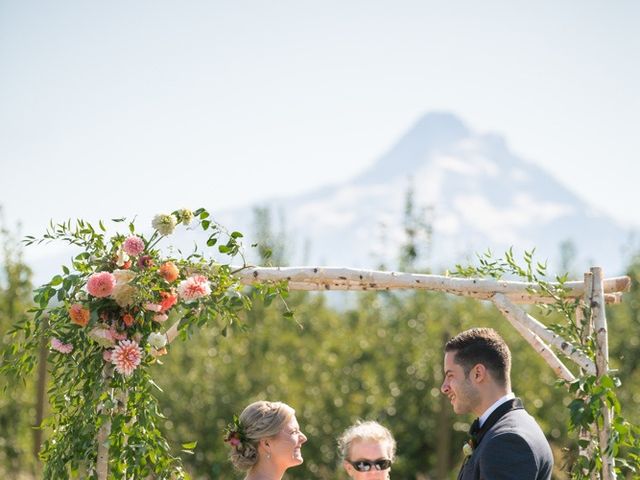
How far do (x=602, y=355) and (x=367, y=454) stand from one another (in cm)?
146

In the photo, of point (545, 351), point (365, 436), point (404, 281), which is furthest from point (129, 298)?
point (545, 351)

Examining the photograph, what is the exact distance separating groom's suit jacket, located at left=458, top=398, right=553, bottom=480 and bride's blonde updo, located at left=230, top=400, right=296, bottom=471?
1245 mm

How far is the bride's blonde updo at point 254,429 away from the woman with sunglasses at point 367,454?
0.73 metres

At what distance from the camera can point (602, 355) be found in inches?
183

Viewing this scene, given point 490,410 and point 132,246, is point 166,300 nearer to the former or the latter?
point 132,246

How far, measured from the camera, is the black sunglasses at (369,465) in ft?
17.1

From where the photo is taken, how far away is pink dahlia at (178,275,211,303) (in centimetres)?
467

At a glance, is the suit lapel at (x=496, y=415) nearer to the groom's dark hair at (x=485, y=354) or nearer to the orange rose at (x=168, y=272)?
the groom's dark hair at (x=485, y=354)

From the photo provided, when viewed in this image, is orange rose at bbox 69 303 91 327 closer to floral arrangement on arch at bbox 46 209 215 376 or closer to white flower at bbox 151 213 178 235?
floral arrangement on arch at bbox 46 209 215 376

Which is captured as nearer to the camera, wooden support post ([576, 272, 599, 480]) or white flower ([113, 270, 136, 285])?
white flower ([113, 270, 136, 285])

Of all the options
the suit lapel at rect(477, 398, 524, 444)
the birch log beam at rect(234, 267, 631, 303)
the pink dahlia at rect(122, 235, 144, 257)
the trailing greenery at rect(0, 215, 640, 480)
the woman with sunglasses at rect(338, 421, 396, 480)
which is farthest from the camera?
the trailing greenery at rect(0, 215, 640, 480)

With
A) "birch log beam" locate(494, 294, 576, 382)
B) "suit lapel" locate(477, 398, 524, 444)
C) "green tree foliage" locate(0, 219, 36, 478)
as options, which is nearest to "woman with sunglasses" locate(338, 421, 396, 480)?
"birch log beam" locate(494, 294, 576, 382)

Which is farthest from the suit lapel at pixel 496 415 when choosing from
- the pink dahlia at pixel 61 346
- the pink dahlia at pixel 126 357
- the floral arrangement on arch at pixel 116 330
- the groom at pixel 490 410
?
the pink dahlia at pixel 61 346

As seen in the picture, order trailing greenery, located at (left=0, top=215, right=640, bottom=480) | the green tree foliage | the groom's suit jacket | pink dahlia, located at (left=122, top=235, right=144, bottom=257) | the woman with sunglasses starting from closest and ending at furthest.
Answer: the groom's suit jacket, pink dahlia, located at (left=122, top=235, right=144, bottom=257), the woman with sunglasses, trailing greenery, located at (left=0, top=215, right=640, bottom=480), the green tree foliage
